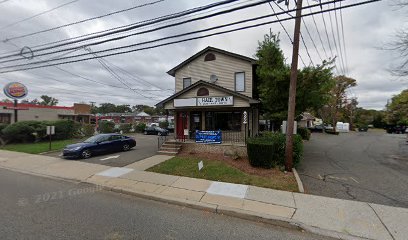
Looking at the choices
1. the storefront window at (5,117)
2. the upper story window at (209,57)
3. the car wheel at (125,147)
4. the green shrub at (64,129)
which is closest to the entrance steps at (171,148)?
the car wheel at (125,147)

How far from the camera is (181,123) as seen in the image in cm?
1722

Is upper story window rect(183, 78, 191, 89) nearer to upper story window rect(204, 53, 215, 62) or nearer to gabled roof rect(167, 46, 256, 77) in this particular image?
gabled roof rect(167, 46, 256, 77)

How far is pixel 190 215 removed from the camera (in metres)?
5.55

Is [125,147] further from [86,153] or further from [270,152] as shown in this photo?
[270,152]

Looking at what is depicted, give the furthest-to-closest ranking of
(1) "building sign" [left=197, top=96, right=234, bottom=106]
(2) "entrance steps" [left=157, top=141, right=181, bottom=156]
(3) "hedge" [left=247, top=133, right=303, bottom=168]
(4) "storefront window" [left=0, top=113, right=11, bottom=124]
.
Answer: (4) "storefront window" [left=0, top=113, right=11, bottom=124], (1) "building sign" [left=197, top=96, right=234, bottom=106], (2) "entrance steps" [left=157, top=141, right=181, bottom=156], (3) "hedge" [left=247, top=133, right=303, bottom=168]

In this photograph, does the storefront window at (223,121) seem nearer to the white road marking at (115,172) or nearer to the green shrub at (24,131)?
the white road marking at (115,172)

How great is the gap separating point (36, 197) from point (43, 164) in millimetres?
5914

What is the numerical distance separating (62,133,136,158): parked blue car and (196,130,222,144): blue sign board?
5.70m

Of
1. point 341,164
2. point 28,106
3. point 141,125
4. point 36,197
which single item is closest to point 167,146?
point 36,197

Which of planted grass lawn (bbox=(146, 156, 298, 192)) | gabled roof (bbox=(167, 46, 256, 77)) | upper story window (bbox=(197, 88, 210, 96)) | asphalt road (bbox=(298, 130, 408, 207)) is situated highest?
gabled roof (bbox=(167, 46, 256, 77))

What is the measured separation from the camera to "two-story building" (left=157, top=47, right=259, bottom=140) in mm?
14641

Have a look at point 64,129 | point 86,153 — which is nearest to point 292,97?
point 86,153

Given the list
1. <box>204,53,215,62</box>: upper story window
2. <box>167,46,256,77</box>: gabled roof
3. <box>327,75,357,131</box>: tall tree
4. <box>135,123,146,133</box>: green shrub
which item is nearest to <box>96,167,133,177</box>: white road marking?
<box>167,46,256,77</box>: gabled roof

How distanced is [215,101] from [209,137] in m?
2.47
